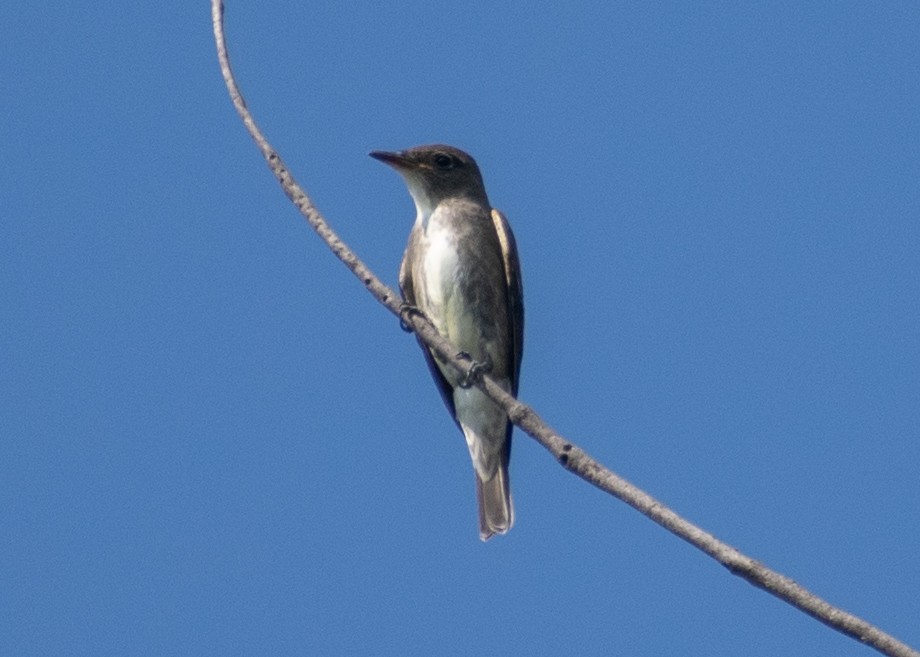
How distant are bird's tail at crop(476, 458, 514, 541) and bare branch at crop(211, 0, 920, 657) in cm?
236

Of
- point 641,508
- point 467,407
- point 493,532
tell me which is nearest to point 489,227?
point 467,407

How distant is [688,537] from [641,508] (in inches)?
8.1

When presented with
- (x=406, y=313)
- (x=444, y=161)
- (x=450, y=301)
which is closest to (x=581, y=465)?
(x=406, y=313)

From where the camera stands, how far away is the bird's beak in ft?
28.9

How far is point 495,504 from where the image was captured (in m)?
8.82

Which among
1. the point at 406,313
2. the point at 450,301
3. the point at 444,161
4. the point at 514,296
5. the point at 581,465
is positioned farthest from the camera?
the point at 444,161

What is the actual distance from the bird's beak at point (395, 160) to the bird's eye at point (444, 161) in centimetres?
17

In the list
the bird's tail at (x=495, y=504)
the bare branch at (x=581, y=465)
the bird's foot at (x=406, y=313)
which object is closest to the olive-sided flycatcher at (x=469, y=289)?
the bird's tail at (x=495, y=504)

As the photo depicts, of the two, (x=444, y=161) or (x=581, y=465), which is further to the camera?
(x=444, y=161)

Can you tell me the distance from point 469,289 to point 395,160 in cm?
93

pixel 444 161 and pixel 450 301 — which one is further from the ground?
pixel 444 161

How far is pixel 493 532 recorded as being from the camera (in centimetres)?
865

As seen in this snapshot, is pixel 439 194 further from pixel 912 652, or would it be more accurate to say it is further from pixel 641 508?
pixel 912 652

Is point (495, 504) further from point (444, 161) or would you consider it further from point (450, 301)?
point (444, 161)
